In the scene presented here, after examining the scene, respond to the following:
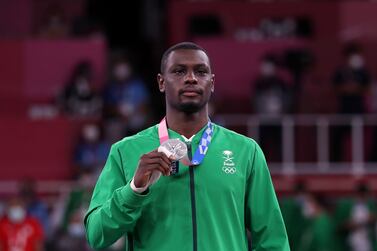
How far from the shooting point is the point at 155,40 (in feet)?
76.0

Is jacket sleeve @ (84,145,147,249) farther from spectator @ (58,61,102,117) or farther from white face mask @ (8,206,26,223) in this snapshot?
spectator @ (58,61,102,117)

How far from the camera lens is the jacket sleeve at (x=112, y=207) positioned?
18.2ft

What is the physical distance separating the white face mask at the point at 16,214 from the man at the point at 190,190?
1040cm

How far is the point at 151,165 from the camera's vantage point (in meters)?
5.41

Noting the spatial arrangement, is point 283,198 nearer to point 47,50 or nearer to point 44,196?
point 44,196

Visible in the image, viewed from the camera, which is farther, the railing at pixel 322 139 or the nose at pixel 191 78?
the railing at pixel 322 139

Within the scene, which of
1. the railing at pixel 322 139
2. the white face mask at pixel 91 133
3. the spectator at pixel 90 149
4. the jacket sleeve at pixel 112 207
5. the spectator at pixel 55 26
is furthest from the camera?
the spectator at pixel 55 26

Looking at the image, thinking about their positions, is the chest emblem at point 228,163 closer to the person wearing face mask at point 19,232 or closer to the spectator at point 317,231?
the spectator at point 317,231

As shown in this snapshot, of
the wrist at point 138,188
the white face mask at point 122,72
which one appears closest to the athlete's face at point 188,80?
the wrist at point 138,188

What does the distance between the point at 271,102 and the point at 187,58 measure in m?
12.8

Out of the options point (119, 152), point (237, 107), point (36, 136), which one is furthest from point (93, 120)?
point (119, 152)

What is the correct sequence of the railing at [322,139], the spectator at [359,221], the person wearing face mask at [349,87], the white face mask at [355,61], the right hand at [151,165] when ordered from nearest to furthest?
the right hand at [151,165] < the spectator at [359,221] < the person wearing face mask at [349,87] < the white face mask at [355,61] < the railing at [322,139]

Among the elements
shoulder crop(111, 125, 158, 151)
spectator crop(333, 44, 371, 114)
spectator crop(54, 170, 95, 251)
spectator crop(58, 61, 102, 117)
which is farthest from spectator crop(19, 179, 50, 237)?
shoulder crop(111, 125, 158, 151)

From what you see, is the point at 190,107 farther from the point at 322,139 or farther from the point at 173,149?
the point at 322,139
